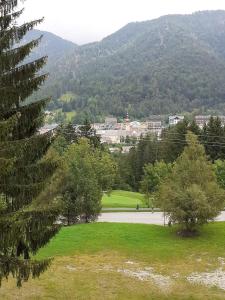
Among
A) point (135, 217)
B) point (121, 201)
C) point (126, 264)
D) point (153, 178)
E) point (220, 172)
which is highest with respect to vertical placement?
point (220, 172)

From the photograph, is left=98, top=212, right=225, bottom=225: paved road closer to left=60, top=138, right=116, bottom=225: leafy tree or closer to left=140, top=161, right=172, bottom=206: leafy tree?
left=140, top=161, right=172, bottom=206: leafy tree

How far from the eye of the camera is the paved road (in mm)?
37875

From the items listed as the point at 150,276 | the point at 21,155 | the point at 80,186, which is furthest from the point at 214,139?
the point at 21,155

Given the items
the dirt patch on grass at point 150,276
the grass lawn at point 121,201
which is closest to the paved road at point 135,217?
the grass lawn at point 121,201

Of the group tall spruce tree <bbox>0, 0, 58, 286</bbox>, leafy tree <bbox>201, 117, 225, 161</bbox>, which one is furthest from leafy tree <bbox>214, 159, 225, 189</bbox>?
tall spruce tree <bbox>0, 0, 58, 286</bbox>

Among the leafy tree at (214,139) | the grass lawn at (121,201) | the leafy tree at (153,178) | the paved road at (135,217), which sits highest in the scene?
the leafy tree at (214,139)

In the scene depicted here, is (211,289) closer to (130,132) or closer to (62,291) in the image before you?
(62,291)

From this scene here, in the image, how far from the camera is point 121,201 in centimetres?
5272

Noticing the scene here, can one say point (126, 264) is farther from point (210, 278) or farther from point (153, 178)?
point (153, 178)

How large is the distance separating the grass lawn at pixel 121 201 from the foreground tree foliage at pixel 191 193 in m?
18.8

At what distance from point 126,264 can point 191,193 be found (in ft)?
20.8

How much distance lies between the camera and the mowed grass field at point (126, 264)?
21109mm

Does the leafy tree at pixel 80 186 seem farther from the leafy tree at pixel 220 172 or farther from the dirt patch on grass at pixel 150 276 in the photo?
the leafy tree at pixel 220 172

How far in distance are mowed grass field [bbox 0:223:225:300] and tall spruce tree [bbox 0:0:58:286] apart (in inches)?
356
